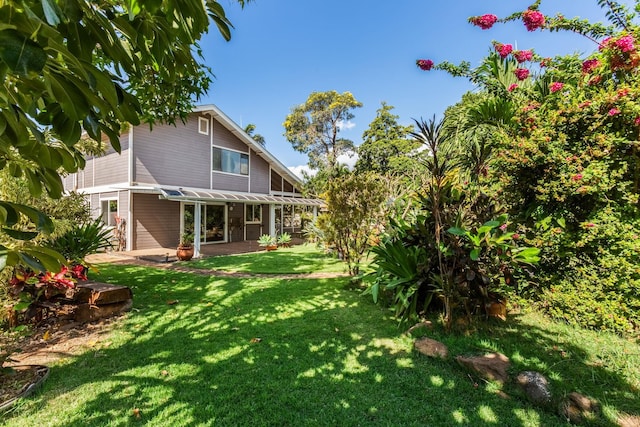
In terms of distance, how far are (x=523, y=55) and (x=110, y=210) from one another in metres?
17.3

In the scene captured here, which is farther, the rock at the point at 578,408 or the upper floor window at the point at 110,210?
the upper floor window at the point at 110,210

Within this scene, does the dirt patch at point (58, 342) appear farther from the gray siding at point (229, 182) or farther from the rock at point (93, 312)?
the gray siding at point (229, 182)

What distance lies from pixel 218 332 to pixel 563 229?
18.6 ft

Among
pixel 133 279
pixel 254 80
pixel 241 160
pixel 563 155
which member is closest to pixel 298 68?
pixel 254 80

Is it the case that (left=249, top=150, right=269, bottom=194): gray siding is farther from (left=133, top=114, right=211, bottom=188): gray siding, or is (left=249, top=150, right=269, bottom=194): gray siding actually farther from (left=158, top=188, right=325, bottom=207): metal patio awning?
(left=133, top=114, right=211, bottom=188): gray siding

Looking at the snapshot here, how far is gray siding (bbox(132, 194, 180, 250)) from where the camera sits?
45.1ft

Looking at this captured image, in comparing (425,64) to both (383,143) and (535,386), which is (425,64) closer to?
(535,386)

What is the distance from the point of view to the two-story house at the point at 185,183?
44.1 ft

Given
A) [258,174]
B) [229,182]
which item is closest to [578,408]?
[229,182]

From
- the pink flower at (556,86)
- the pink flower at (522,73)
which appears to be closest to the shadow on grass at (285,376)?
the pink flower at (556,86)

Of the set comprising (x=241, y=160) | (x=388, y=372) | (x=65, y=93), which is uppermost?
(x=241, y=160)

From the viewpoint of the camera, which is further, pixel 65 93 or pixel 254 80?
pixel 254 80

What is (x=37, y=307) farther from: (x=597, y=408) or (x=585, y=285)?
(x=585, y=285)

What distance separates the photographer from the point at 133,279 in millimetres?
8305
